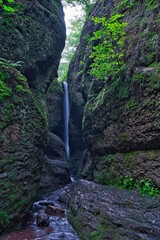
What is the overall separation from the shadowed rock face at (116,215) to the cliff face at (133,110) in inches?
37.4

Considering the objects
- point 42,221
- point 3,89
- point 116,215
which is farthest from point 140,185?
point 3,89

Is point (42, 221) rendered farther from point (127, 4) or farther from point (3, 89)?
point (127, 4)

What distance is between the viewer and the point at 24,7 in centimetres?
856

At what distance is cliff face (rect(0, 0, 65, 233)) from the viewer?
5020 millimetres

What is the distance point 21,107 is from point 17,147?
5.00ft

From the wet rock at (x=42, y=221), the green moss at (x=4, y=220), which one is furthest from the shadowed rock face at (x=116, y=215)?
the green moss at (x=4, y=220)

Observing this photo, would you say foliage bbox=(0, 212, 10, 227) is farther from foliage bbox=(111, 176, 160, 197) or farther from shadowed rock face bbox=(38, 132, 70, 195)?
shadowed rock face bbox=(38, 132, 70, 195)

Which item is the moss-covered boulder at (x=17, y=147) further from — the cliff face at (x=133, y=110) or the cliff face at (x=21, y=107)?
the cliff face at (x=133, y=110)

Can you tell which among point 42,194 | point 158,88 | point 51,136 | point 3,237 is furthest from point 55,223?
point 51,136

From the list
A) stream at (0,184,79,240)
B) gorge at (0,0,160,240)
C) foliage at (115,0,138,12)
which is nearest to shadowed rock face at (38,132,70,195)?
gorge at (0,0,160,240)

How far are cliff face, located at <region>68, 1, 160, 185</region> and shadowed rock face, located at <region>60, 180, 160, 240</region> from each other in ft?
3.12

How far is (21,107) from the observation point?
6031 millimetres

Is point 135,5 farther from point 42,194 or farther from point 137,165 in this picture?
point 42,194

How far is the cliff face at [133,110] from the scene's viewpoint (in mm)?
5316
